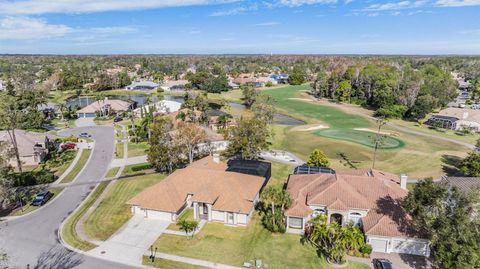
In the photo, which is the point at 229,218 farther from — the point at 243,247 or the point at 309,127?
the point at 309,127

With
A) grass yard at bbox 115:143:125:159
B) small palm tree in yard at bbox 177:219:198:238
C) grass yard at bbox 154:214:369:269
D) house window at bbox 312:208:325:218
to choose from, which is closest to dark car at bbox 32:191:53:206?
grass yard at bbox 154:214:369:269

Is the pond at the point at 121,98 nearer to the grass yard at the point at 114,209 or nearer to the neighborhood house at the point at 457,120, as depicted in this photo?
the grass yard at the point at 114,209

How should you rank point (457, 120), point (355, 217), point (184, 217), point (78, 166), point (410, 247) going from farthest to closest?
point (457, 120) → point (78, 166) → point (184, 217) → point (355, 217) → point (410, 247)

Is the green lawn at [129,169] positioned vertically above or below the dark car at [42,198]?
below

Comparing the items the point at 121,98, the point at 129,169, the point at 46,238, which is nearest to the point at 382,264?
the point at 46,238

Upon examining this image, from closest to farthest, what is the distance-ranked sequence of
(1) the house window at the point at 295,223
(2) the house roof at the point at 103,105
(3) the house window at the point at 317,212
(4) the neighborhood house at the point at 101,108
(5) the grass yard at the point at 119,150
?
(1) the house window at the point at 295,223, (3) the house window at the point at 317,212, (5) the grass yard at the point at 119,150, (4) the neighborhood house at the point at 101,108, (2) the house roof at the point at 103,105

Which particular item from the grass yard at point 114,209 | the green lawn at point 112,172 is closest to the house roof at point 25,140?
the green lawn at point 112,172

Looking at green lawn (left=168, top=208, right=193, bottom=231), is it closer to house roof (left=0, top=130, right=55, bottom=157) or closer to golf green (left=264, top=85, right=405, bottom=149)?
house roof (left=0, top=130, right=55, bottom=157)
